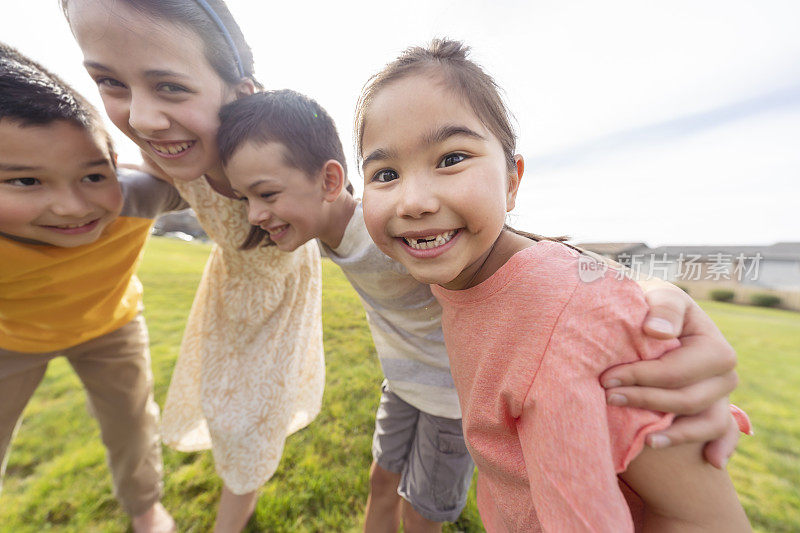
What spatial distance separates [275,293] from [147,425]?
1150mm

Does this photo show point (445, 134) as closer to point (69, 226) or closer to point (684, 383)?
point (684, 383)

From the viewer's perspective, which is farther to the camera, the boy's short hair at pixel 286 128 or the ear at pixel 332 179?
the ear at pixel 332 179

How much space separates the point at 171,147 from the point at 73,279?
2.69ft

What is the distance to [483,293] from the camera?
935mm

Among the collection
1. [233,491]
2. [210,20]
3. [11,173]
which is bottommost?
[233,491]

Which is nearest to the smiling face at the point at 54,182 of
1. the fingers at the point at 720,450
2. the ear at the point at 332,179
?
the ear at the point at 332,179

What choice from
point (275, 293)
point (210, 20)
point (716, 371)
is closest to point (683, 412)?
point (716, 371)

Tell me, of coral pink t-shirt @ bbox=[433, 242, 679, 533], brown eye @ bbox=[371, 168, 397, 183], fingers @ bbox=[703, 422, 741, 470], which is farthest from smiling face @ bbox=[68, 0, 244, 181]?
fingers @ bbox=[703, 422, 741, 470]

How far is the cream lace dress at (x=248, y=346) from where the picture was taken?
1.73 meters

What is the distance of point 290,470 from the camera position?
2.30 metres

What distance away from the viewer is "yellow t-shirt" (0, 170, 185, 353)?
4.64 ft

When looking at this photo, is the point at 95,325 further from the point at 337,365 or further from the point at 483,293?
the point at 337,365

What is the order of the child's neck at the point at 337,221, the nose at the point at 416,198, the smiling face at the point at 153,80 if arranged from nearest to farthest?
the nose at the point at 416,198, the smiling face at the point at 153,80, the child's neck at the point at 337,221

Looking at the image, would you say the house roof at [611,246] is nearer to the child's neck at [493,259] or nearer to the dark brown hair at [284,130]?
the child's neck at [493,259]
